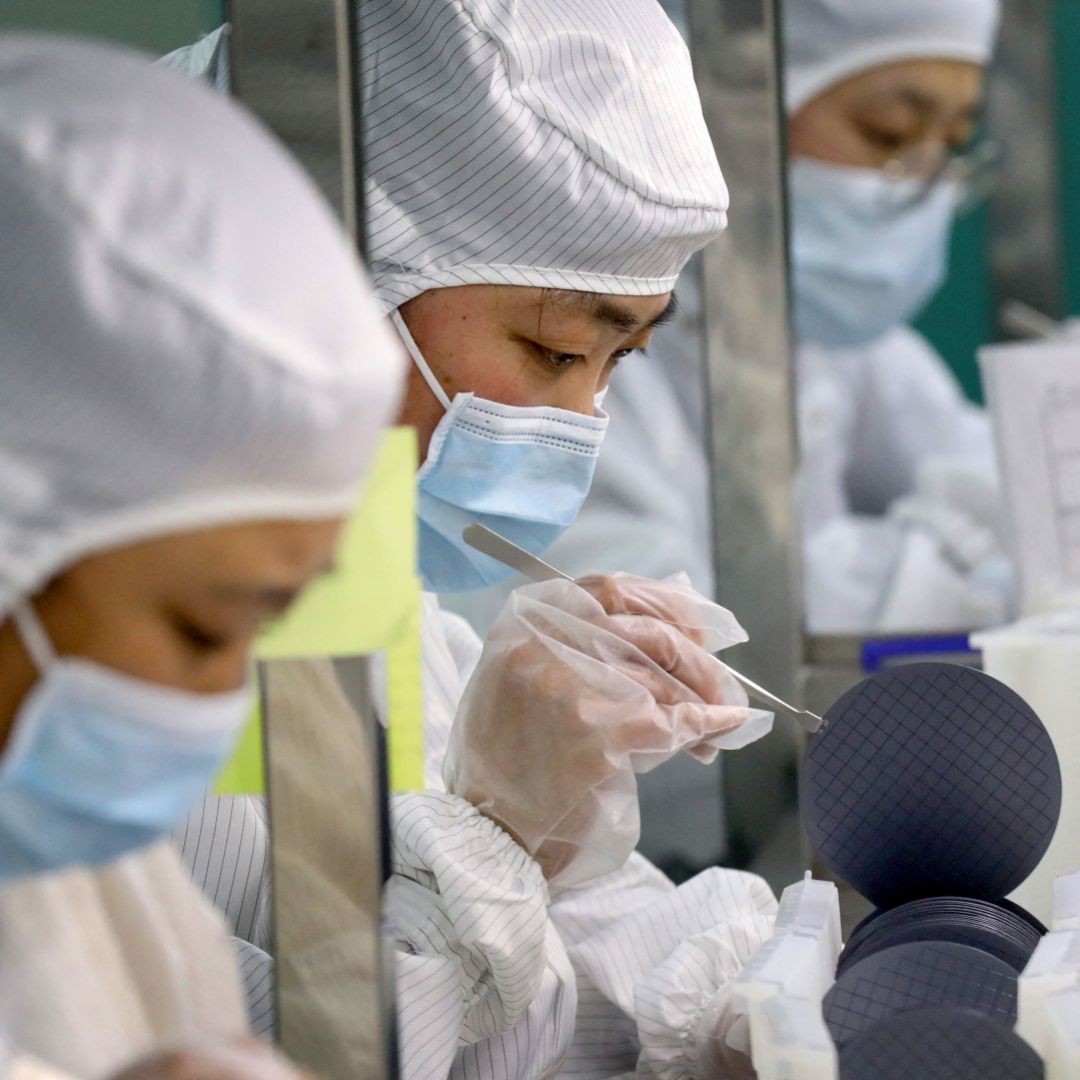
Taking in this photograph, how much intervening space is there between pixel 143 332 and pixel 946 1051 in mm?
582

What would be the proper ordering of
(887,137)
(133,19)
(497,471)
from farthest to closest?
(887,137)
(133,19)
(497,471)

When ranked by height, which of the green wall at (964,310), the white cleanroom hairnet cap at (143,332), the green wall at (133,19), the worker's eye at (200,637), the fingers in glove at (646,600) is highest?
the white cleanroom hairnet cap at (143,332)

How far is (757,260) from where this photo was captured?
2195mm

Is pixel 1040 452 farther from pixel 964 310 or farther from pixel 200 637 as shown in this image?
pixel 964 310

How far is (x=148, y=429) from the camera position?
70 centimetres

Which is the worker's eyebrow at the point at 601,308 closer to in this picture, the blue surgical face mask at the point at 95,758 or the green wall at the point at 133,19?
the blue surgical face mask at the point at 95,758

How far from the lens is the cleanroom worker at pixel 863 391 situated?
10.0ft

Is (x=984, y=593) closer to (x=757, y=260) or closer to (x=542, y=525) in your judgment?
(x=757, y=260)

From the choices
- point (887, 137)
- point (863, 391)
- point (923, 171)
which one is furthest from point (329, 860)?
point (863, 391)

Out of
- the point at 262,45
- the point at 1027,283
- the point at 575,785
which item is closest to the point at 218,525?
the point at 262,45

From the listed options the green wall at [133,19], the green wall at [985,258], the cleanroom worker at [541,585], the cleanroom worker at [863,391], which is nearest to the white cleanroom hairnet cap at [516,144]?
the cleanroom worker at [541,585]

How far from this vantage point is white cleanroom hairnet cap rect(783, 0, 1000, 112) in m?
3.56

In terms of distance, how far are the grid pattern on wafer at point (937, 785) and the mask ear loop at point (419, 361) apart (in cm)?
47

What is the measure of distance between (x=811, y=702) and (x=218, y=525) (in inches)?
59.9
